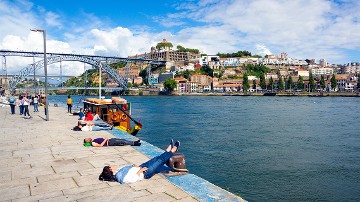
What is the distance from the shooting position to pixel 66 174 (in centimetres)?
632

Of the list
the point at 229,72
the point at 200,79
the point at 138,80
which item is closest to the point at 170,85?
the point at 200,79

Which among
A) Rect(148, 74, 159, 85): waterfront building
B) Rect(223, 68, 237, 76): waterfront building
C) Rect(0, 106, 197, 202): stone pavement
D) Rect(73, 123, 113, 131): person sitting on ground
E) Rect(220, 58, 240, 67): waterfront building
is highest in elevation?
Rect(220, 58, 240, 67): waterfront building

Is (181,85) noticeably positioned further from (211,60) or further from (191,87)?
(211,60)

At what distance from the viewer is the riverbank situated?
506 cm

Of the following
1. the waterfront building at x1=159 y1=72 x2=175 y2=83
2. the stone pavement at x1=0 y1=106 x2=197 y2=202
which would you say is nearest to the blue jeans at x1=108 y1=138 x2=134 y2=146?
the stone pavement at x1=0 y1=106 x2=197 y2=202

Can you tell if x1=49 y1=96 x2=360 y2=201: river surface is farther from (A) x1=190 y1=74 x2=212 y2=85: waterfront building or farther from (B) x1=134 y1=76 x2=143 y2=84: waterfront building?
(B) x1=134 y1=76 x2=143 y2=84: waterfront building

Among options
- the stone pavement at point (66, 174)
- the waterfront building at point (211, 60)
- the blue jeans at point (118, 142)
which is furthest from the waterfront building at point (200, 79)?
the blue jeans at point (118, 142)

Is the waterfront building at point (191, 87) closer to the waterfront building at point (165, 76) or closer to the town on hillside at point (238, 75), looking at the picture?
the town on hillside at point (238, 75)

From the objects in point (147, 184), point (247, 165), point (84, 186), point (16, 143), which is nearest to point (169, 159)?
point (147, 184)

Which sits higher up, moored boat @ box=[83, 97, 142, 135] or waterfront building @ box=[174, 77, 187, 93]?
waterfront building @ box=[174, 77, 187, 93]

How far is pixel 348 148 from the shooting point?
56.3ft

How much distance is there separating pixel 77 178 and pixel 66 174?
0.42 meters

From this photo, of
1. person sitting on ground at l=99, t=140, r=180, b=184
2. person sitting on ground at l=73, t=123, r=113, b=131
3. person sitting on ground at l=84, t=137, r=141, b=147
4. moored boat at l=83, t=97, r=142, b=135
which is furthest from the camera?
moored boat at l=83, t=97, r=142, b=135

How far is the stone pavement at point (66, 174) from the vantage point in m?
5.11
